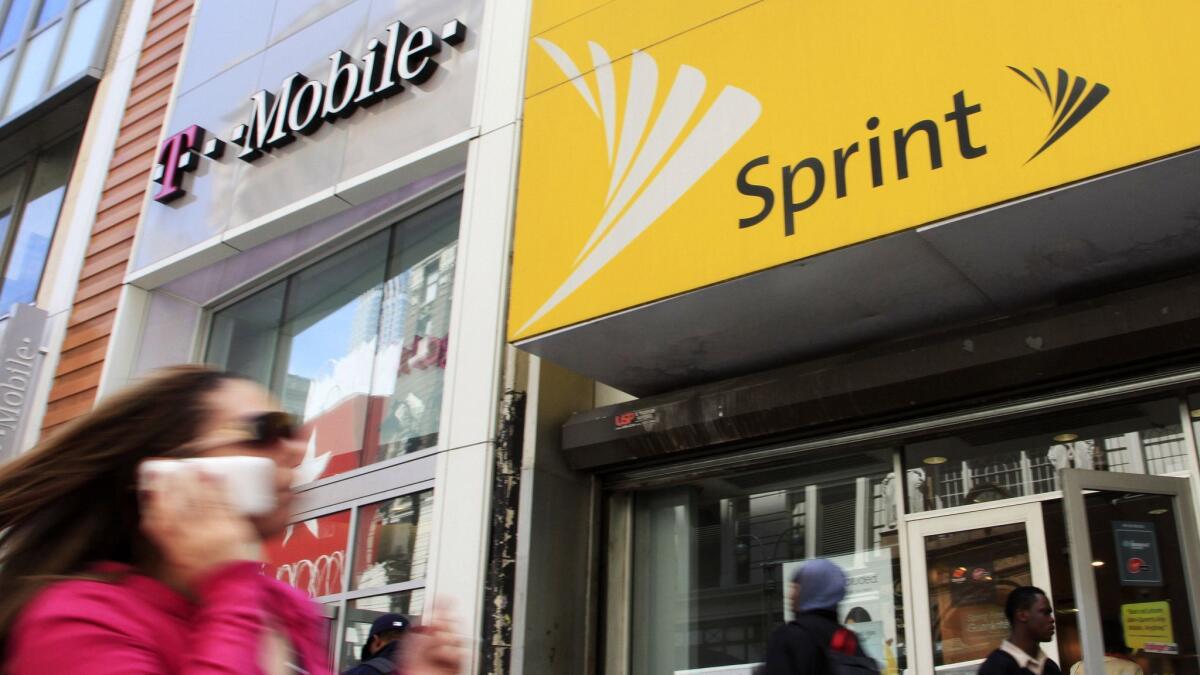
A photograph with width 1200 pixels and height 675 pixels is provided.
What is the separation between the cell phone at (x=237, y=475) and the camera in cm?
141

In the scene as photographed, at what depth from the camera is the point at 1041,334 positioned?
18.2 ft

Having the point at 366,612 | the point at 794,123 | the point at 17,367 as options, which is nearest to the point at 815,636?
the point at 794,123

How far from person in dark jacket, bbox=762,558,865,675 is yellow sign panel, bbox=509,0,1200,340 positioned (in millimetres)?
1828

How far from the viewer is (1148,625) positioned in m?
5.54

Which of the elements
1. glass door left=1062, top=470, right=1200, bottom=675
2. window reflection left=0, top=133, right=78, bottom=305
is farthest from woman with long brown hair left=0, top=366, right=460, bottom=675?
window reflection left=0, top=133, right=78, bottom=305

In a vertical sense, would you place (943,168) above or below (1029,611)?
above

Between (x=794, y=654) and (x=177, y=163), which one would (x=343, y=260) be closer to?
(x=177, y=163)

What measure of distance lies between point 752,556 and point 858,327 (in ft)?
5.72

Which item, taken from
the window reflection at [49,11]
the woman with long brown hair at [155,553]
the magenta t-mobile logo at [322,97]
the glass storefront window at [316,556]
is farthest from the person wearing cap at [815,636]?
the window reflection at [49,11]

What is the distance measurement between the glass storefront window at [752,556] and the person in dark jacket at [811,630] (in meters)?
2.31

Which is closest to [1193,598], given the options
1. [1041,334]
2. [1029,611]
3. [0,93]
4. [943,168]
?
[1029,611]

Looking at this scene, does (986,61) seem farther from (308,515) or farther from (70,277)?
(70,277)

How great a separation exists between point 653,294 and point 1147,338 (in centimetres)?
253

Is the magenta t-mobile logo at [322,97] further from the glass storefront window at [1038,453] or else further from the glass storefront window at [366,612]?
the glass storefront window at [1038,453]
